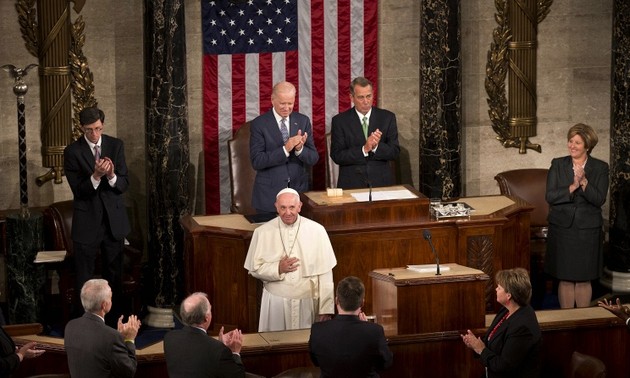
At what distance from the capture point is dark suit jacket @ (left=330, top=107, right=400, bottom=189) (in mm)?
12828

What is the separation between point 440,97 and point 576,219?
89.9 inches

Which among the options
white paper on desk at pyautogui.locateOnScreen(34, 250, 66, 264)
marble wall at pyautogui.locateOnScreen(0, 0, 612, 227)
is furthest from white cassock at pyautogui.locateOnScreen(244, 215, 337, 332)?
marble wall at pyautogui.locateOnScreen(0, 0, 612, 227)

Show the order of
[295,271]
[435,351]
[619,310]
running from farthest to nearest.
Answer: [295,271] < [619,310] < [435,351]

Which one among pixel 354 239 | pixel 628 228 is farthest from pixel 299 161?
pixel 628 228

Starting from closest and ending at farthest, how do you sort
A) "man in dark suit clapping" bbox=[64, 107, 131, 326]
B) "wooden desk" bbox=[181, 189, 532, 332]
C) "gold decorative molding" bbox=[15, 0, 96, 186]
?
"wooden desk" bbox=[181, 189, 532, 332]
"man in dark suit clapping" bbox=[64, 107, 131, 326]
"gold decorative molding" bbox=[15, 0, 96, 186]

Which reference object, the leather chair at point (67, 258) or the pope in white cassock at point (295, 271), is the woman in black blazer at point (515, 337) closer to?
the pope in white cassock at point (295, 271)

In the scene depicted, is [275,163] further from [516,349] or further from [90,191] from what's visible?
[516,349]

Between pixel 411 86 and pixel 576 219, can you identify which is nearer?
pixel 576 219

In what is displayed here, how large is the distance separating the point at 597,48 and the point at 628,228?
2.21 metres

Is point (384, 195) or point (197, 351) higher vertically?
point (384, 195)

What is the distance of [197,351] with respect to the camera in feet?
26.6

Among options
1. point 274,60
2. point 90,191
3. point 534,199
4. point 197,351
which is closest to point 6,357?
point 197,351

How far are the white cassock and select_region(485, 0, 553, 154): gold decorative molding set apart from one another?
456 centimetres

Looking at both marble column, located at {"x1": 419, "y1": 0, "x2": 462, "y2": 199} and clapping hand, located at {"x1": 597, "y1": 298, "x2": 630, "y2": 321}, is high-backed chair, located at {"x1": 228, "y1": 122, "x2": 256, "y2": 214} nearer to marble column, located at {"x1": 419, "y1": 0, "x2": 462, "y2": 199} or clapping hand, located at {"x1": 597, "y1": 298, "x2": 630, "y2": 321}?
marble column, located at {"x1": 419, "y1": 0, "x2": 462, "y2": 199}
